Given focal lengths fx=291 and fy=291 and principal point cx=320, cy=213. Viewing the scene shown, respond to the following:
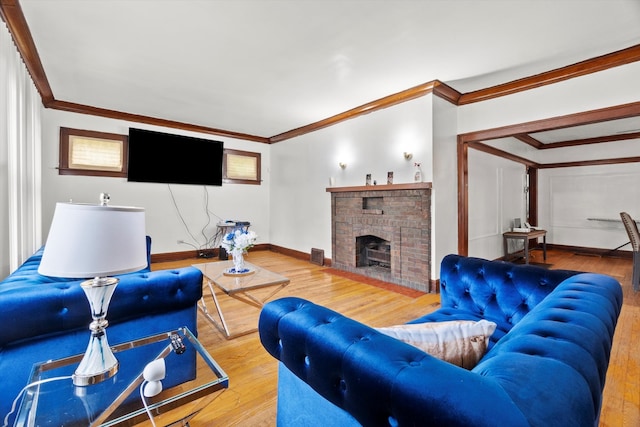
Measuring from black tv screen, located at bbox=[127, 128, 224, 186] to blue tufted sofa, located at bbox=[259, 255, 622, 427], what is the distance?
17.3ft

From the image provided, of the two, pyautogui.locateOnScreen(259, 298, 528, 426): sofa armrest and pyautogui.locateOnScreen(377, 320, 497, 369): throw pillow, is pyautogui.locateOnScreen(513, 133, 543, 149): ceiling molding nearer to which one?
pyautogui.locateOnScreen(377, 320, 497, 369): throw pillow

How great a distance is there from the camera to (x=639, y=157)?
19.0 feet

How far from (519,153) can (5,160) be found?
25.4 ft

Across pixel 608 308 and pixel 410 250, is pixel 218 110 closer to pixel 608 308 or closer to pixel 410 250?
pixel 410 250

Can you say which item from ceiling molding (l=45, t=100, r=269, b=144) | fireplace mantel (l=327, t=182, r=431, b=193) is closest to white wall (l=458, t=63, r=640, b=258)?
fireplace mantel (l=327, t=182, r=431, b=193)

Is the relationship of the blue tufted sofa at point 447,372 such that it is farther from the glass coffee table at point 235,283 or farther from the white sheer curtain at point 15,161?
the white sheer curtain at point 15,161

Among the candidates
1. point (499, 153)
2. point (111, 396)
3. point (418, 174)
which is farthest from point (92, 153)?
point (499, 153)

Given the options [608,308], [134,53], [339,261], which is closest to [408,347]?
[608,308]

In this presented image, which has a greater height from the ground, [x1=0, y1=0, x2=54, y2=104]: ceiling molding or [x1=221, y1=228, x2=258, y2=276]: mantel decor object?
[x1=0, y1=0, x2=54, y2=104]: ceiling molding

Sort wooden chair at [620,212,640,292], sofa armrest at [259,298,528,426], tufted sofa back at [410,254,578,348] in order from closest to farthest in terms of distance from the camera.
Answer: 1. sofa armrest at [259,298,528,426]
2. tufted sofa back at [410,254,578,348]
3. wooden chair at [620,212,640,292]

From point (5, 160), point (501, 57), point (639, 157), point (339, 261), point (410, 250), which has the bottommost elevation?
point (339, 261)

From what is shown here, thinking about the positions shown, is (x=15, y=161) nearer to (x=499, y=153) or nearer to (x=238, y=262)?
(x=238, y=262)

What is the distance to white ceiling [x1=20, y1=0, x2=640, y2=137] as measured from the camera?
234cm

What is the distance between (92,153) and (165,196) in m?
1.30
